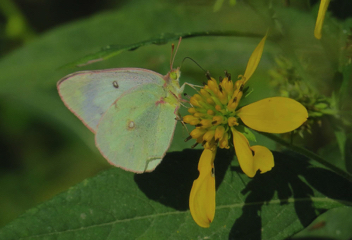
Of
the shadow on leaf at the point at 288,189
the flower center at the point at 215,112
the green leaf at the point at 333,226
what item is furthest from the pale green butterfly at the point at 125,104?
the green leaf at the point at 333,226

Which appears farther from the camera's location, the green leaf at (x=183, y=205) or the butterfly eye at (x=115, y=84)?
Result: the butterfly eye at (x=115, y=84)

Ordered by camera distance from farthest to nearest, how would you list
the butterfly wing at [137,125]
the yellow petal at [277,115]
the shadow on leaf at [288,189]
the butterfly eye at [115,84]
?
the butterfly eye at [115,84], the butterfly wing at [137,125], the shadow on leaf at [288,189], the yellow petal at [277,115]

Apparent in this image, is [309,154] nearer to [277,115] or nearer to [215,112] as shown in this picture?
[277,115]

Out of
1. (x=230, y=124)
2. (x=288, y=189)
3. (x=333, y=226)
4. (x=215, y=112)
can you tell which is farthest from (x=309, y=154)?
(x=333, y=226)

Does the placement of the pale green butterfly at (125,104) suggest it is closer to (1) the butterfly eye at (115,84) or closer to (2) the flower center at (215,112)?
(1) the butterfly eye at (115,84)

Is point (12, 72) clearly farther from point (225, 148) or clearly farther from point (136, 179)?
point (225, 148)

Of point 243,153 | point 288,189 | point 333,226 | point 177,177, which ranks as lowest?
point 333,226

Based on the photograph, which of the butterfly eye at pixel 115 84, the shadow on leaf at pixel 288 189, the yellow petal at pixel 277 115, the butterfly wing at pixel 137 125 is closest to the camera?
the yellow petal at pixel 277 115
